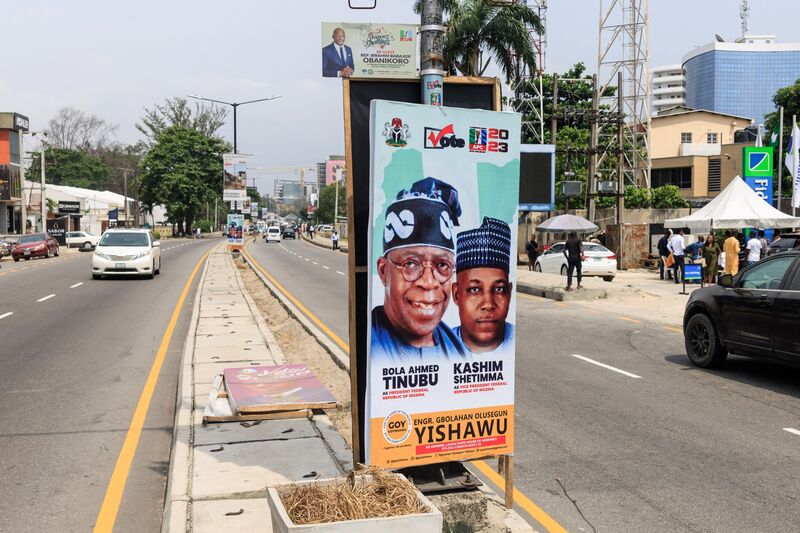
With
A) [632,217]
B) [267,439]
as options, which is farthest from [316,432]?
[632,217]

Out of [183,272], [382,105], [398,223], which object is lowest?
[183,272]

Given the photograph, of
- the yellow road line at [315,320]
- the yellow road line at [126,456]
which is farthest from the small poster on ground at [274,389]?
the yellow road line at [315,320]

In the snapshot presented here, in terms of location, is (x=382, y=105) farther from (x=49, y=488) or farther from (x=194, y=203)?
(x=194, y=203)

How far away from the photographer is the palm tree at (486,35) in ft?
125

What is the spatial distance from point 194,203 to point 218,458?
96.2m

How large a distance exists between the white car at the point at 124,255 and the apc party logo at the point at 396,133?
961 inches

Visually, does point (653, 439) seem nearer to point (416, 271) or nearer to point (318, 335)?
point (416, 271)

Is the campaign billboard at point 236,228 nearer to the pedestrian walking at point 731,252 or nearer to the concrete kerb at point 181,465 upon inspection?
the pedestrian walking at point 731,252

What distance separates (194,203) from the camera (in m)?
99.1

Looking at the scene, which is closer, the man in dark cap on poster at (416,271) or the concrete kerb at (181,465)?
the man in dark cap on poster at (416,271)

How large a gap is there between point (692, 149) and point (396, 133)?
77.8m

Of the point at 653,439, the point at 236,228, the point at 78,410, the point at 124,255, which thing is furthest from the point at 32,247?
the point at 653,439

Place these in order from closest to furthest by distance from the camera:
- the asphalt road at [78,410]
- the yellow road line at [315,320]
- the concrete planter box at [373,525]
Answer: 1. the concrete planter box at [373,525]
2. the asphalt road at [78,410]
3. the yellow road line at [315,320]

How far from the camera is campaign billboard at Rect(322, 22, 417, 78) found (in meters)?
33.2
